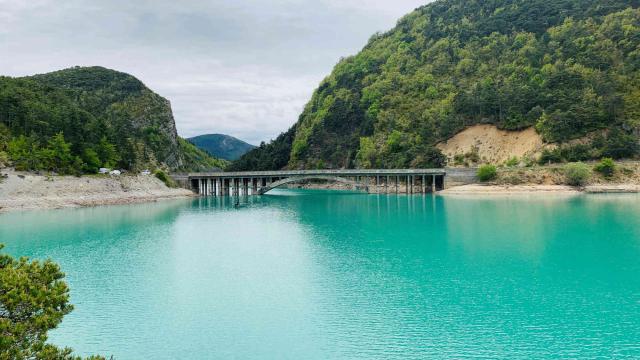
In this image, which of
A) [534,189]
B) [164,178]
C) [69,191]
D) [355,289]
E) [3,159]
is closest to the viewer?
[355,289]

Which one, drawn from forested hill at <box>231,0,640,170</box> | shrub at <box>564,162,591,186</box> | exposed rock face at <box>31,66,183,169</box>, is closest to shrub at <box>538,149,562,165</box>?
forested hill at <box>231,0,640,170</box>

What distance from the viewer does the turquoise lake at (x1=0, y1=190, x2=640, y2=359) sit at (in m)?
18.6

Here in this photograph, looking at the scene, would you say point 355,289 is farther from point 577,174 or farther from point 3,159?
point 577,174

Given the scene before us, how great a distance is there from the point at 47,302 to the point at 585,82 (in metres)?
116

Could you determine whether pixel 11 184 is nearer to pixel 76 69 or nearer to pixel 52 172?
pixel 52 172

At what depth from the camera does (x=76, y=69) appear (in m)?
171

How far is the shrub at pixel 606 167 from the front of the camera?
87.4 metres

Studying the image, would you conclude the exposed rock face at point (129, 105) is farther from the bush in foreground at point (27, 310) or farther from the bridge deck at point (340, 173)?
the bush in foreground at point (27, 310)

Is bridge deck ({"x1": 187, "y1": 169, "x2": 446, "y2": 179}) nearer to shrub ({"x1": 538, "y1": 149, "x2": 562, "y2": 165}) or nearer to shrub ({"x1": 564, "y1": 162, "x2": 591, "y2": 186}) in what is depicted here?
shrub ({"x1": 538, "y1": 149, "x2": 562, "y2": 165})

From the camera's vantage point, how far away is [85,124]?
3954 inches

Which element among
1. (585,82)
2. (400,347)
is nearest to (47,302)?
(400,347)

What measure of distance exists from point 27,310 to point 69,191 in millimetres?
76438

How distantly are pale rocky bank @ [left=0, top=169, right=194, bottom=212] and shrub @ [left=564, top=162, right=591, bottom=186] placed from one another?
78253mm

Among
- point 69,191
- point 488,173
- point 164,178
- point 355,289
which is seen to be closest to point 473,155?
point 488,173
